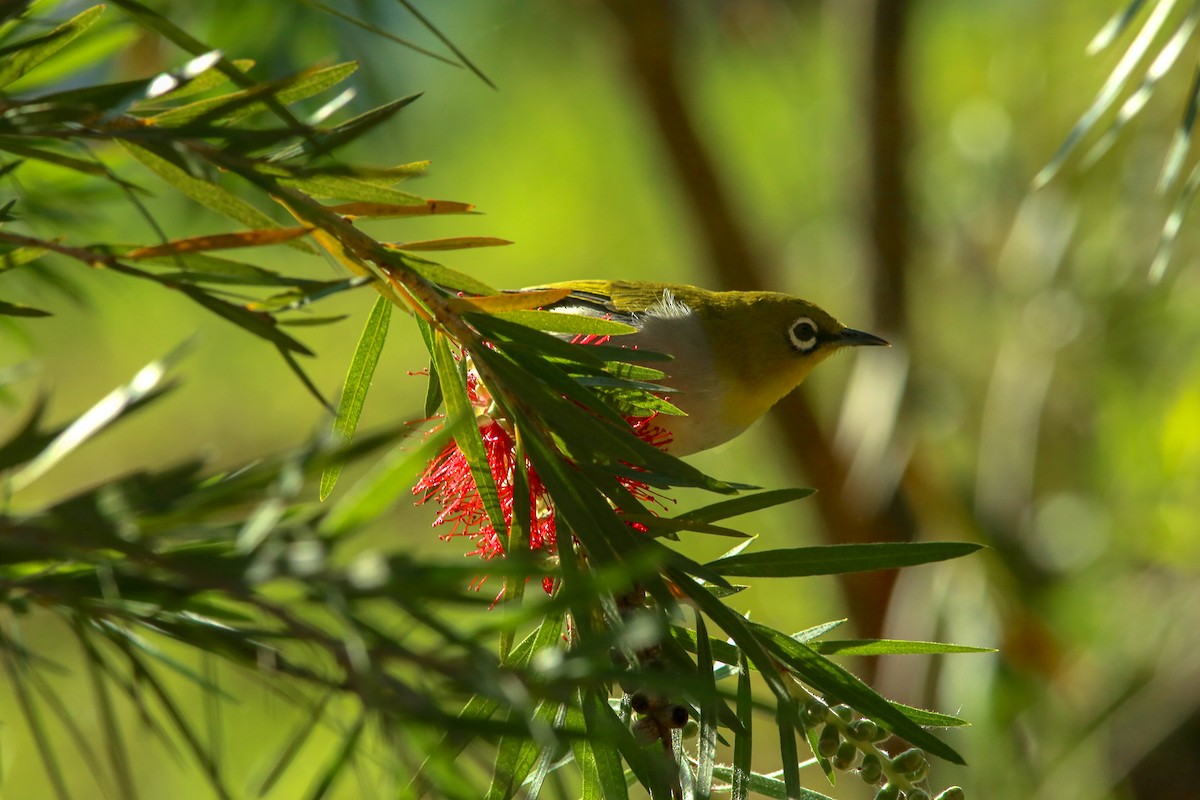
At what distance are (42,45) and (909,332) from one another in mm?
4287

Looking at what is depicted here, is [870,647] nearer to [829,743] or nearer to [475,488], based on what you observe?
[829,743]

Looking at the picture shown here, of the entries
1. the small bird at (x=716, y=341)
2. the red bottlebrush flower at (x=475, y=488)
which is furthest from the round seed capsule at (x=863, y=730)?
the small bird at (x=716, y=341)

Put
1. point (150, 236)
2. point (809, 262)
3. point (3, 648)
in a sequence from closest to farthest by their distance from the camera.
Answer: point (3, 648)
point (150, 236)
point (809, 262)

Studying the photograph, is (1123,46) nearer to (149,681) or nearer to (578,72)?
(578,72)

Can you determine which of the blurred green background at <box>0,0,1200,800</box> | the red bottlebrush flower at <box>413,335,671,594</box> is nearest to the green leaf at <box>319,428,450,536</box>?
the red bottlebrush flower at <box>413,335,671,594</box>

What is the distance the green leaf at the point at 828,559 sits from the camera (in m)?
1.18

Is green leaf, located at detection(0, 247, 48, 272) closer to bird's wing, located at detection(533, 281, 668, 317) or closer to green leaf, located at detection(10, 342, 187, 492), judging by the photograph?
green leaf, located at detection(10, 342, 187, 492)

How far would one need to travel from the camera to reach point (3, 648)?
76 centimetres

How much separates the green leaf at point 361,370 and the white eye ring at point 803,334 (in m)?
1.65

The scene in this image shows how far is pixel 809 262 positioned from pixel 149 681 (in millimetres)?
5764

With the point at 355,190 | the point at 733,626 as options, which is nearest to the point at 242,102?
the point at 355,190

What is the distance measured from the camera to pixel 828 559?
1236 mm

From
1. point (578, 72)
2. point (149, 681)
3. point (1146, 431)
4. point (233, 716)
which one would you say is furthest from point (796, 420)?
point (149, 681)

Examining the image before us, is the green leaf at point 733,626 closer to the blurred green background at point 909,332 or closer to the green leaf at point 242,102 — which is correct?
the green leaf at point 242,102
